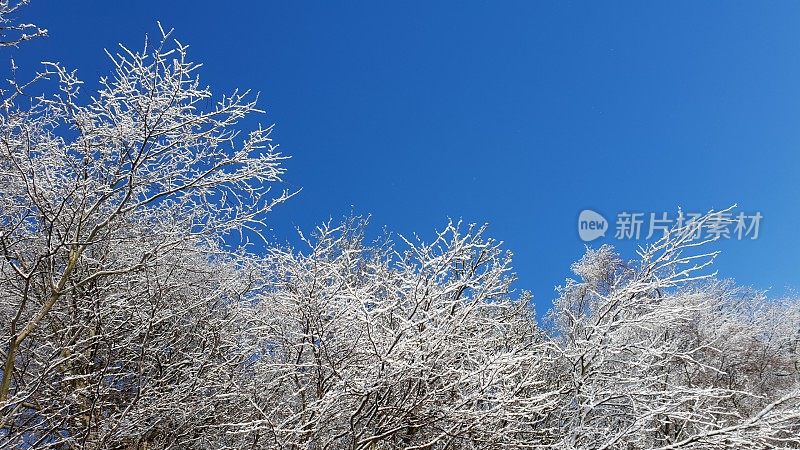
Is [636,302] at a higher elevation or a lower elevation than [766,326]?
lower

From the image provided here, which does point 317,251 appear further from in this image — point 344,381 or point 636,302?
point 636,302

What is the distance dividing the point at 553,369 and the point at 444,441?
322 centimetres

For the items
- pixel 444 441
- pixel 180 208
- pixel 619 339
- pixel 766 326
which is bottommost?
pixel 444 441

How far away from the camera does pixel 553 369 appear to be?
7.19 meters

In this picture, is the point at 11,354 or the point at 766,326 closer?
the point at 11,354

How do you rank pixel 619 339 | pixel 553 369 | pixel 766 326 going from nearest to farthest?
pixel 619 339
pixel 553 369
pixel 766 326

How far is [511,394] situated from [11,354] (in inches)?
152

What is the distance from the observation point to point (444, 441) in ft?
14.7

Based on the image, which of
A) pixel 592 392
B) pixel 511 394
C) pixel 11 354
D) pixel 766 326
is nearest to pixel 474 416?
pixel 511 394

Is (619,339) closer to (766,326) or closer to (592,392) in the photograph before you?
(592,392)

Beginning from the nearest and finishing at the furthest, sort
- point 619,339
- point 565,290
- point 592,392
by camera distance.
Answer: point 592,392, point 619,339, point 565,290

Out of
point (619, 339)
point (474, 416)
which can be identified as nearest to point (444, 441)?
point (474, 416)

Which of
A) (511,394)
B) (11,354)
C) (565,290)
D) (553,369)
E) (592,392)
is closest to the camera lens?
(11,354)

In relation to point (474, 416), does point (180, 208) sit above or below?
above
